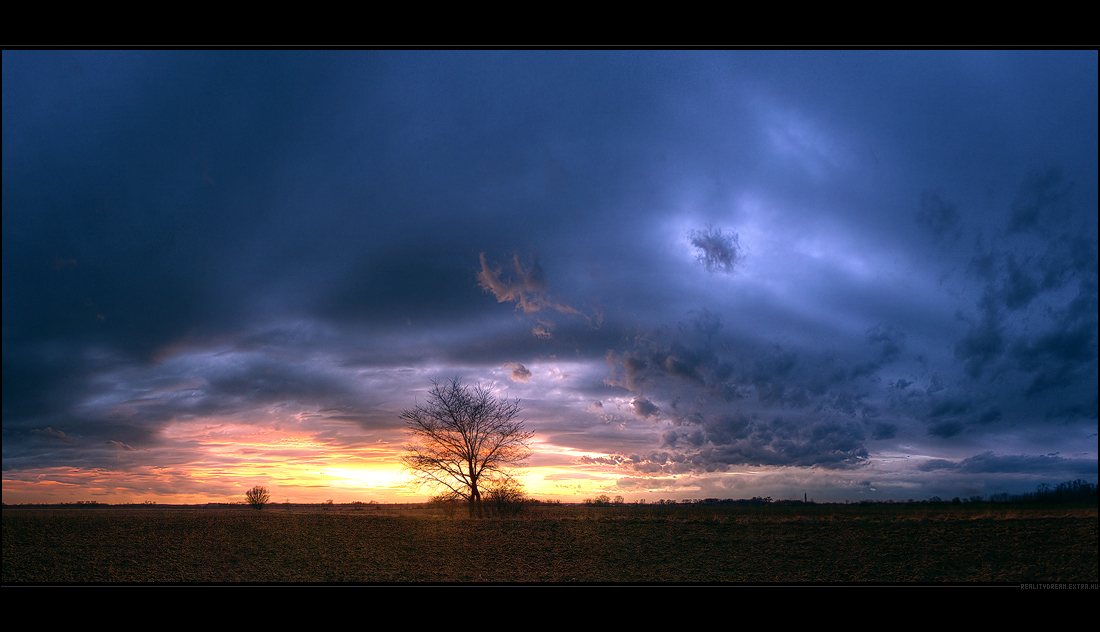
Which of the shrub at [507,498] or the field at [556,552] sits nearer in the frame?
the field at [556,552]

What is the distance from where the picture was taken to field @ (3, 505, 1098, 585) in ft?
42.3

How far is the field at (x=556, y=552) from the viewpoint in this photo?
12906mm

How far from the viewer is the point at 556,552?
48.7ft

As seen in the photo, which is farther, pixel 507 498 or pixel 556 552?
pixel 507 498

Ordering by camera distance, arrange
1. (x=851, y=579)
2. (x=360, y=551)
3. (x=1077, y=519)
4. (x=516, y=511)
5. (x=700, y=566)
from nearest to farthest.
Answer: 1. (x=851, y=579)
2. (x=700, y=566)
3. (x=360, y=551)
4. (x=1077, y=519)
5. (x=516, y=511)

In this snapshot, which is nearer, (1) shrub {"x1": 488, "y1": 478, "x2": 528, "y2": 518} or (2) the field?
(2) the field

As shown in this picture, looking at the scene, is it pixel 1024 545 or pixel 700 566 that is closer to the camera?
pixel 700 566

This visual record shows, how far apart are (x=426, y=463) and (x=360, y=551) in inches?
456

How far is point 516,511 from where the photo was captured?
2570 centimetres
